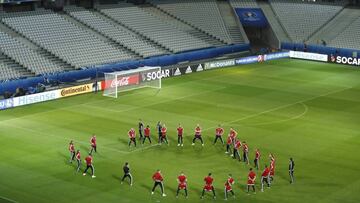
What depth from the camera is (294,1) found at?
92062 mm

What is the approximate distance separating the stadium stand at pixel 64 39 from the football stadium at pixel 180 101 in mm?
170

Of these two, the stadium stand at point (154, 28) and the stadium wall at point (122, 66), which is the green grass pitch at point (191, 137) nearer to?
the stadium wall at point (122, 66)

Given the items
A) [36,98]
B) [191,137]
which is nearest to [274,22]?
[36,98]

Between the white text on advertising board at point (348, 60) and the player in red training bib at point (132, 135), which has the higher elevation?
the white text on advertising board at point (348, 60)

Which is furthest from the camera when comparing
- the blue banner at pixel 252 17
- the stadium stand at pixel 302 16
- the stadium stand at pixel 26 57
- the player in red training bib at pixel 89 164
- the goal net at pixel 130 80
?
the blue banner at pixel 252 17

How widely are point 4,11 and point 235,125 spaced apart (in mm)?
35422

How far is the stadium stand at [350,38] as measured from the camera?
7972 cm

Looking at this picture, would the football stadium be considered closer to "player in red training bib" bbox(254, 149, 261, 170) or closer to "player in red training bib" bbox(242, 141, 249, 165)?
"player in red training bib" bbox(242, 141, 249, 165)

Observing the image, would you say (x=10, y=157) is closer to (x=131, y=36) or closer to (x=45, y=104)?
(x=45, y=104)

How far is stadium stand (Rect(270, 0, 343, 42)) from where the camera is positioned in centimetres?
8619

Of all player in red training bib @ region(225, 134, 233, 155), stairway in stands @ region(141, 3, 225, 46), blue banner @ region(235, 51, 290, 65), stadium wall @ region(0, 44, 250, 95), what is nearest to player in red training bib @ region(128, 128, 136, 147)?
player in red training bib @ region(225, 134, 233, 155)

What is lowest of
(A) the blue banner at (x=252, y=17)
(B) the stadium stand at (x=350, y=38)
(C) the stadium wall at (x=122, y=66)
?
(C) the stadium wall at (x=122, y=66)

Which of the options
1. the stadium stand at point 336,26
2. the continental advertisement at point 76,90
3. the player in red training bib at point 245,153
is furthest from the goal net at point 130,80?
the stadium stand at point 336,26

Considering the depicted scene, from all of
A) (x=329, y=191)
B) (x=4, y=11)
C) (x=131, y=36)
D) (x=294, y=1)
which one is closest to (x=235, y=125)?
(x=329, y=191)
